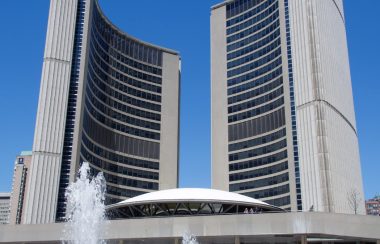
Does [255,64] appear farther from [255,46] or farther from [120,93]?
[120,93]

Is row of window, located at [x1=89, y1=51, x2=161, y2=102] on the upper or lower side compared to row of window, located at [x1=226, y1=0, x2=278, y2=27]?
lower

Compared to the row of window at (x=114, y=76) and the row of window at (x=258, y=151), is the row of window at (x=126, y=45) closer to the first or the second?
the row of window at (x=114, y=76)

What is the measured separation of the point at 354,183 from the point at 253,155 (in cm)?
2285

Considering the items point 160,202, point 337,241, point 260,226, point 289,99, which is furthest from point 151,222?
point 289,99

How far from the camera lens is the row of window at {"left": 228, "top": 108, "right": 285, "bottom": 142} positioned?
358ft

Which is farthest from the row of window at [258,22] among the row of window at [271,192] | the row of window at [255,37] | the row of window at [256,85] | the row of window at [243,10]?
the row of window at [271,192]

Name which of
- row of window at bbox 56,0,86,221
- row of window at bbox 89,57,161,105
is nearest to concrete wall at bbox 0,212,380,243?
row of window at bbox 56,0,86,221

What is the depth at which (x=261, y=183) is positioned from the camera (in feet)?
365

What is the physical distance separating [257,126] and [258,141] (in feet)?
11.7

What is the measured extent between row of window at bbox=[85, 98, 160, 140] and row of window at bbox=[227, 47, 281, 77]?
25.4 meters

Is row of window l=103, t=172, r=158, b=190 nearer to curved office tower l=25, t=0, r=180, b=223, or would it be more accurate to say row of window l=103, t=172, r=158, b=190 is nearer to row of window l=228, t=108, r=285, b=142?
curved office tower l=25, t=0, r=180, b=223

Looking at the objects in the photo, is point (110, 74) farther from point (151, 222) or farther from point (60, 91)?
point (151, 222)

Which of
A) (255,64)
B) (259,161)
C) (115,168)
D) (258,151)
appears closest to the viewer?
(259,161)

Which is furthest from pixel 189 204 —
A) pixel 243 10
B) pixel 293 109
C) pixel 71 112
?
pixel 243 10
